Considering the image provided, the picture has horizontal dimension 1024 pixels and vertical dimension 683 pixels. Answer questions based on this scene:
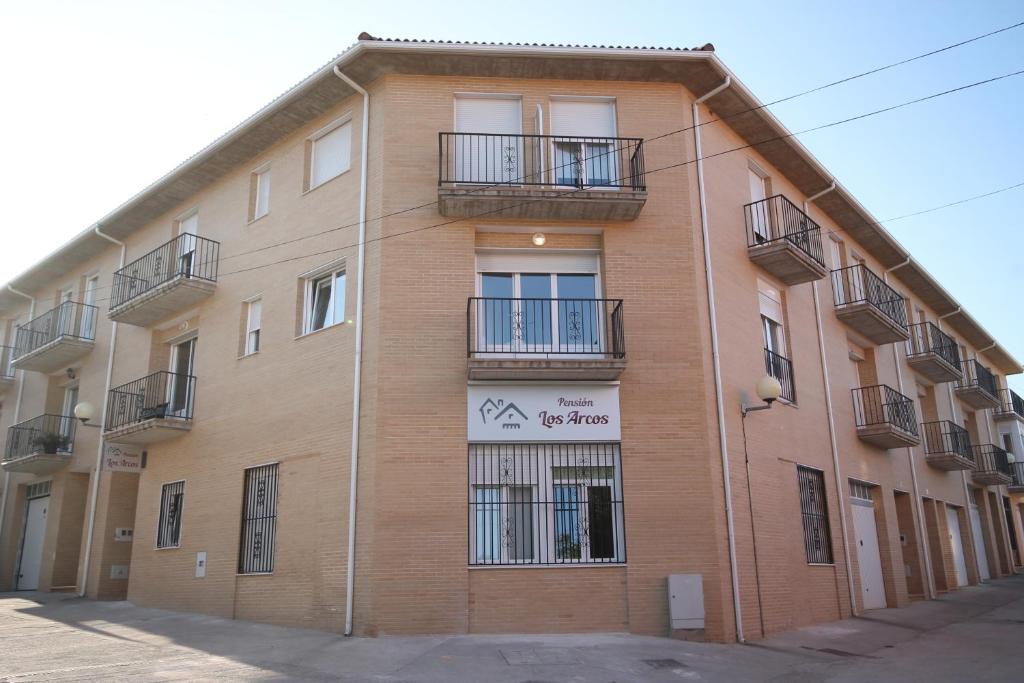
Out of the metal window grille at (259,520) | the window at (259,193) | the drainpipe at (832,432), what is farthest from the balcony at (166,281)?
the drainpipe at (832,432)

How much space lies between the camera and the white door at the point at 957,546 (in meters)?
23.2

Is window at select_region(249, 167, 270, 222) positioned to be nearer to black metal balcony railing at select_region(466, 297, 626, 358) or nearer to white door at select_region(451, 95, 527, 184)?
white door at select_region(451, 95, 527, 184)

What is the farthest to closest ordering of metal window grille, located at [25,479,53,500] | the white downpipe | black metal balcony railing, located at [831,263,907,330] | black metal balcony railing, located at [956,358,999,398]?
black metal balcony railing, located at [956,358,999,398]
metal window grille, located at [25,479,53,500]
black metal balcony railing, located at [831,263,907,330]
the white downpipe

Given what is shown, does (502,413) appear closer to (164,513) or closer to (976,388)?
(164,513)

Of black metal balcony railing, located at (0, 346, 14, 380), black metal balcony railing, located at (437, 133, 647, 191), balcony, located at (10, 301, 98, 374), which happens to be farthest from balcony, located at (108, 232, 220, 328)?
black metal balcony railing, located at (0, 346, 14, 380)

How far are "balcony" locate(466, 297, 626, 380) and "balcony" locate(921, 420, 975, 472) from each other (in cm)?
1370

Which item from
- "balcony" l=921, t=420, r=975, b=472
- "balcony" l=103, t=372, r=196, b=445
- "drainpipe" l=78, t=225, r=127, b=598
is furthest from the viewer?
"balcony" l=921, t=420, r=975, b=472

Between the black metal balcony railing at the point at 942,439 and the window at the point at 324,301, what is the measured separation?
54.9 feet

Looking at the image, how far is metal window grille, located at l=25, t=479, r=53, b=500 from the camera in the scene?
2122 cm

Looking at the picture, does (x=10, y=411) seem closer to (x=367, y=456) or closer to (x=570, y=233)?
(x=367, y=456)

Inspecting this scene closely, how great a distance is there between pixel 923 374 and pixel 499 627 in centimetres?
1750

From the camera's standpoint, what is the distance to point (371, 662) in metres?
10.3

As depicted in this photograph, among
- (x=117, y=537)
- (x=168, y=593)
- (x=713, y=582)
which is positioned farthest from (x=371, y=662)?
(x=117, y=537)

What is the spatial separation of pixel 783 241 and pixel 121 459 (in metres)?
13.3
